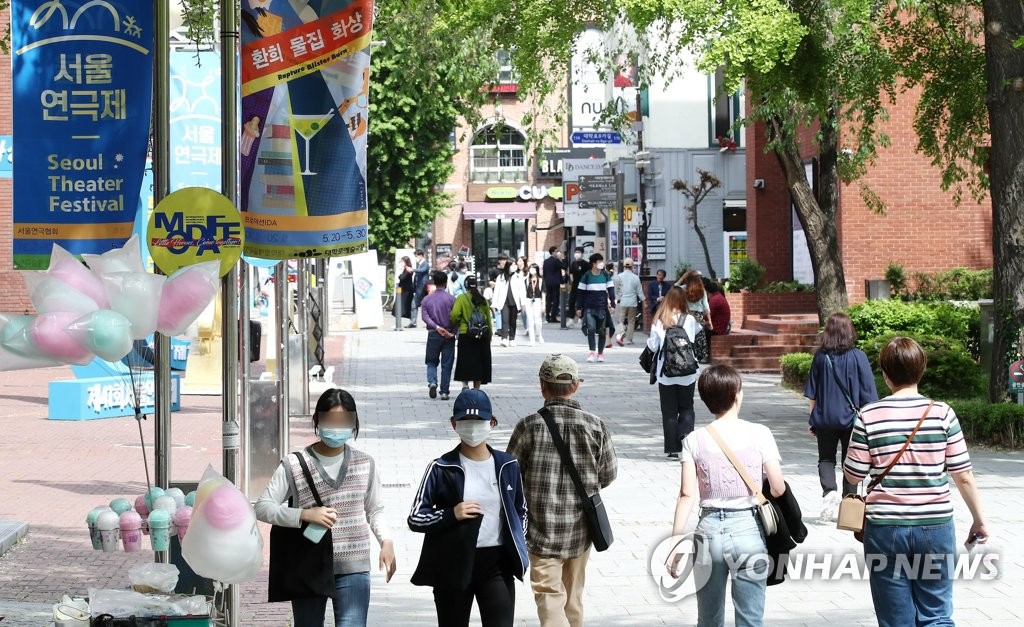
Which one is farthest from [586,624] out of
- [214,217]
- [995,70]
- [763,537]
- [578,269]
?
[578,269]

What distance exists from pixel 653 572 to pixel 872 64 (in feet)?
36.4

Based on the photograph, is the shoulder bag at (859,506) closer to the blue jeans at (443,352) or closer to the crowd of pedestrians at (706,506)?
the crowd of pedestrians at (706,506)

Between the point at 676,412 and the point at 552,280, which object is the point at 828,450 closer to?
the point at 676,412

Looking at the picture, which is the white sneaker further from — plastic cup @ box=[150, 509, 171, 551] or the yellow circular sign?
plastic cup @ box=[150, 509, 171, 551]

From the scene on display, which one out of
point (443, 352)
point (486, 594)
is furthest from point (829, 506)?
point (443, 352)

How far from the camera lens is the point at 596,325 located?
25.7 m

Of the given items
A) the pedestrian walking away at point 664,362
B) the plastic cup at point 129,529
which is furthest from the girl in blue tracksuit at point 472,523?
the pedestrian walking away at point 664,362

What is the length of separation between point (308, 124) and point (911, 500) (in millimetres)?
3796

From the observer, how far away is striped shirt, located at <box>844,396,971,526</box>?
19.8ft

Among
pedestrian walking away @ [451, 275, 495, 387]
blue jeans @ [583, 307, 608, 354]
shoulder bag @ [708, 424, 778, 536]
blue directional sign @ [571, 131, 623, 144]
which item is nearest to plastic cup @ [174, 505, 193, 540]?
shoulder bag @ [708, 424, 778, 536]

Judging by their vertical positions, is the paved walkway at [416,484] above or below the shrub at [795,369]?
below

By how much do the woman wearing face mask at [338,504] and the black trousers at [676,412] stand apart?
7.56 m

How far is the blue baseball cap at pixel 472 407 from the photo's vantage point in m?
6.07

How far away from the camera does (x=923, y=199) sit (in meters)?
26.3
